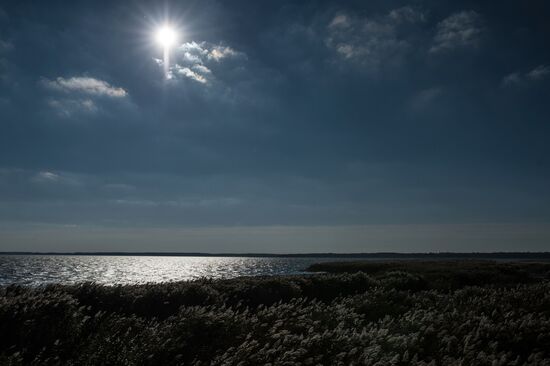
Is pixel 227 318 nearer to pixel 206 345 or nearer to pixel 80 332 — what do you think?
pixel 206 345

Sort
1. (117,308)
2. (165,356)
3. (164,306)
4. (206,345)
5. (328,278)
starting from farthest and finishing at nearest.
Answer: (328,278)
(164,306)
(117,308)
(206,345)
(165,356)

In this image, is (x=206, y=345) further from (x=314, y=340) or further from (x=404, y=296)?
(x=404, y=296)

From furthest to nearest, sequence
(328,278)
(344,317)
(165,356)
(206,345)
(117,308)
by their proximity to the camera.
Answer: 1. (328,278)
2. (117,308)
3. (344,317)
4. (206,345)
5. (165,356)

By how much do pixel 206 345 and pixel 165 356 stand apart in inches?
40.6

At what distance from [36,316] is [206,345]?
4.66 metres

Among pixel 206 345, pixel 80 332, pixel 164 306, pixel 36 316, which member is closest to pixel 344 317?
pixel 206 345

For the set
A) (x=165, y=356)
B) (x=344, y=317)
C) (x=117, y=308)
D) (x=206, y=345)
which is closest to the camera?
(x=165, y=356)

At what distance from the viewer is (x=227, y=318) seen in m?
9.88

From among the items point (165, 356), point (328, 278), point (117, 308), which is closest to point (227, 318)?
point (165, 356)

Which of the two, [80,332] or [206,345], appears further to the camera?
[80,332]

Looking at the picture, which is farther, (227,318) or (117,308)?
(117,308)

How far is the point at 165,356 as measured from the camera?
25.5 ft

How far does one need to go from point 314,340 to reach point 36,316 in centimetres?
685

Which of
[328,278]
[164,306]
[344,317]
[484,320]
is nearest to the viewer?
[484,320]
